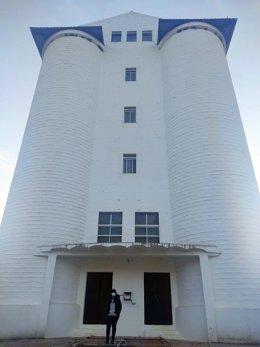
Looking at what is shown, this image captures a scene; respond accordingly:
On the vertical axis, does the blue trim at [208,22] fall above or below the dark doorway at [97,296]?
above

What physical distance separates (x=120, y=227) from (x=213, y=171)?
5527 mm

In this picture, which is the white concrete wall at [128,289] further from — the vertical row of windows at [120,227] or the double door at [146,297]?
the vertical row of windows at [120,227]

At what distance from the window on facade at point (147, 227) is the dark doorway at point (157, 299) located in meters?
1.67

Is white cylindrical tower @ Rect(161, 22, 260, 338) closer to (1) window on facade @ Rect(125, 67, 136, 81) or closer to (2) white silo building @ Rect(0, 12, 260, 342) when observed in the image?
(2) white silo building @ Rect(0, 12, 260, 342)

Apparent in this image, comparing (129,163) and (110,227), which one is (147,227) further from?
(129,163)

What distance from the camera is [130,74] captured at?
19.1m

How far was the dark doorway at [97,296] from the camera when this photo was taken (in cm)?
1173

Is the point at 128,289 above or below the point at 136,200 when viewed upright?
below

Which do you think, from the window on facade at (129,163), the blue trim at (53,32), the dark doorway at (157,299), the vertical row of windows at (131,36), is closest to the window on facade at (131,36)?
the vertical row of windows at (131,36)

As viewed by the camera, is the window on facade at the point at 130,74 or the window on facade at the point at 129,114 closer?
the window on facade at the point at 129,114

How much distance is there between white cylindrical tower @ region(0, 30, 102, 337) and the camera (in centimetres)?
1109

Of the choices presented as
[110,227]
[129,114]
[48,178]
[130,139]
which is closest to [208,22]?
[129,114]

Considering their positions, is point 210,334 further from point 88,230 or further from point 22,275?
point 22,275

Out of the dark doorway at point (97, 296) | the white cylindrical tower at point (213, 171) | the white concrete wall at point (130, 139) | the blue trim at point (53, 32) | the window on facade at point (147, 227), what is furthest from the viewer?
the blue trim at point (53, 32)
